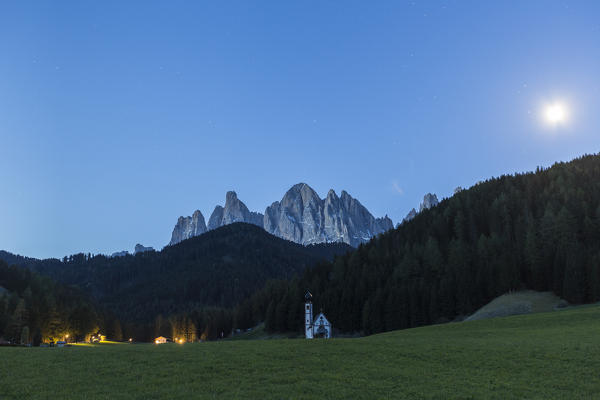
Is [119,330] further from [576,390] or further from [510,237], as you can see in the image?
[576,390]

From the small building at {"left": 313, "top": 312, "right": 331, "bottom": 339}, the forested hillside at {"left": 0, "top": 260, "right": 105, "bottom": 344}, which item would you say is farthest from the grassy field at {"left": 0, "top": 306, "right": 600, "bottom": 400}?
the forested hillside at {"left": 0, "top": 260, "right": 105, "bottom": 344}

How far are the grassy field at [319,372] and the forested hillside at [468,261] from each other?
59.7 m

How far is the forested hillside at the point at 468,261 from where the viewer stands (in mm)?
91562

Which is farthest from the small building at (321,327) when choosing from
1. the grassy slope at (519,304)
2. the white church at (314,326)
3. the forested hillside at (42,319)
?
the forested hillside at (42,319)

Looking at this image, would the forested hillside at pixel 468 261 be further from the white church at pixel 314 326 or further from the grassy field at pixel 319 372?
the grassy field at pixel 319 372

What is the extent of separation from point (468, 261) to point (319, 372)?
89.4 meters

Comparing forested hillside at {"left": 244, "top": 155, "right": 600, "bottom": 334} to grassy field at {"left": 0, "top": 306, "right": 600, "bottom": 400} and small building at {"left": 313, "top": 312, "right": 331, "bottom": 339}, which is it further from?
grassy field at {"left": 0, "top": 306, "right": 600, "bottom": 400}

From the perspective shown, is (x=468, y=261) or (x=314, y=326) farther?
(x=468, y=261)

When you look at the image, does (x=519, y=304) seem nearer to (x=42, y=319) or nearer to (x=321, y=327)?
(x=321, y=327)

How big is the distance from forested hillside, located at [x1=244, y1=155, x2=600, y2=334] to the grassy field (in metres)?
59.7

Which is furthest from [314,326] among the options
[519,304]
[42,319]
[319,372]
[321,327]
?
[319,372]

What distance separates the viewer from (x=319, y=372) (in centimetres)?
2434

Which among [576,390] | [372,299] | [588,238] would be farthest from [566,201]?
[576,390]

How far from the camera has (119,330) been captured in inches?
6038
